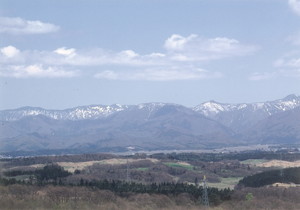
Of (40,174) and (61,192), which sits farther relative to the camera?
(40,174)

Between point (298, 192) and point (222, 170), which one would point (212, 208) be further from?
point (222, 170)

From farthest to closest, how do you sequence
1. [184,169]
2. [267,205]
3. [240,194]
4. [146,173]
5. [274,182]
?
[184,169] < [146,173] < [274,182] < [240,194] < [267,205]

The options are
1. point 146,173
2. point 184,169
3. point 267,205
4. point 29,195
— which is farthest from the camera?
point 184,169

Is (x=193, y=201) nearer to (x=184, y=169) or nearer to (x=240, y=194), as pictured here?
(x=240, y=194)

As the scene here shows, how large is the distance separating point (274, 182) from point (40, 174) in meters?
54.1

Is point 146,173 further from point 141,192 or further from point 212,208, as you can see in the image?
point 212,208

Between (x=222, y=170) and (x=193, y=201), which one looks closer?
(x=193, y=201)

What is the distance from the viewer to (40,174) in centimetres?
13338

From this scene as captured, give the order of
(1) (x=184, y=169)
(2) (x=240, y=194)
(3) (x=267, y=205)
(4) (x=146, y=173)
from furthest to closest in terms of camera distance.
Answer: (1) (x=184, y=169) → (4) (x=146, y=173) → (2) (x=240, y=194) → (3) (x=267, y=205)

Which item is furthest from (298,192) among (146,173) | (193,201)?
(146,173)

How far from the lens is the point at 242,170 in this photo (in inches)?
6929

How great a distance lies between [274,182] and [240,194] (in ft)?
114

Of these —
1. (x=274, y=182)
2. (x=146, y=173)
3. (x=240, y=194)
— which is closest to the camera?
(x=240, y=194)

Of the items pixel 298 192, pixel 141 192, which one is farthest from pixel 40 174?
pixel 298 192
